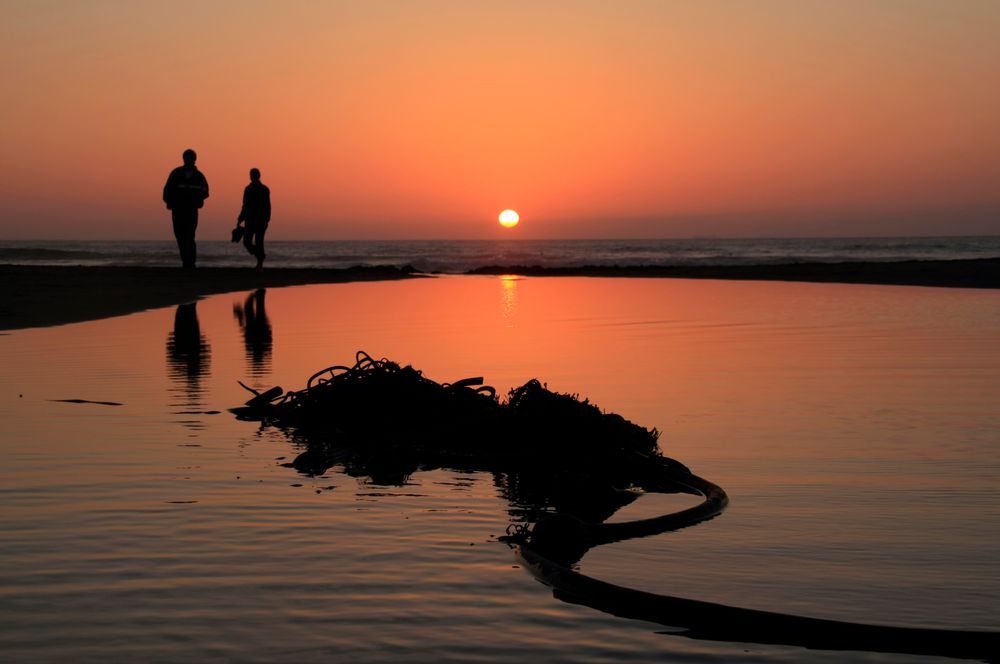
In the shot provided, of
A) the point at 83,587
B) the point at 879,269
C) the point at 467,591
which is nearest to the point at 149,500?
the point at 83,587

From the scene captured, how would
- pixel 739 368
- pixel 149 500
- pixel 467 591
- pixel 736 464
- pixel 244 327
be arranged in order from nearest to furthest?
pixel 467 591 < pixel 149 500 < pixel 736 464 < pixel 739 368 < pixel 244 327

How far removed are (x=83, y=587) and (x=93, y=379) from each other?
583 centimetres

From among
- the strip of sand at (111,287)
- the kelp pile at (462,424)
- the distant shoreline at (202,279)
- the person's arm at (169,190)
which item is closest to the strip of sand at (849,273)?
the distant shoreline at (202,279)

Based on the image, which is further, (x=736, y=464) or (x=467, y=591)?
(x=736, y=464)

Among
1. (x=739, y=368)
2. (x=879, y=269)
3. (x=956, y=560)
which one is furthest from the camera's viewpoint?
(x=879, y=269)

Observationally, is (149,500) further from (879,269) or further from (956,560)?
(879,269)

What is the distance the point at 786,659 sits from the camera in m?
3.08

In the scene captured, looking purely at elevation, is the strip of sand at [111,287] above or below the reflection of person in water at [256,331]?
above

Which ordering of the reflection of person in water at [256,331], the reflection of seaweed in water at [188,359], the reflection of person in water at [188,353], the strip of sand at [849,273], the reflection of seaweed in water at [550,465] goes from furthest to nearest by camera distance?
the strip of sand at [849,273], the reflection of person in water at [256,331], the reflection of person in water at [188,353], the reflection of seaweed in water at [188,359], the reflection of seaweed in water at [550,465]

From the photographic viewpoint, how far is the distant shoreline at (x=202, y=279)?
17109 mm

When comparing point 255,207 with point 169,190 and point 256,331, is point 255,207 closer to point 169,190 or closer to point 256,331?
point 169,190

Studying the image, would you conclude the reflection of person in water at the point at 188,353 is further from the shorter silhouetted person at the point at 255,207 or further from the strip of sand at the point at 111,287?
the shorter silhouetted person at the point at 255,207

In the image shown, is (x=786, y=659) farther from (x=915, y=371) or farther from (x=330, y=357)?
(x=330, y=357)

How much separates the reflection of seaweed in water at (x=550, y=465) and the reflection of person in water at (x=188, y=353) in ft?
5.52
